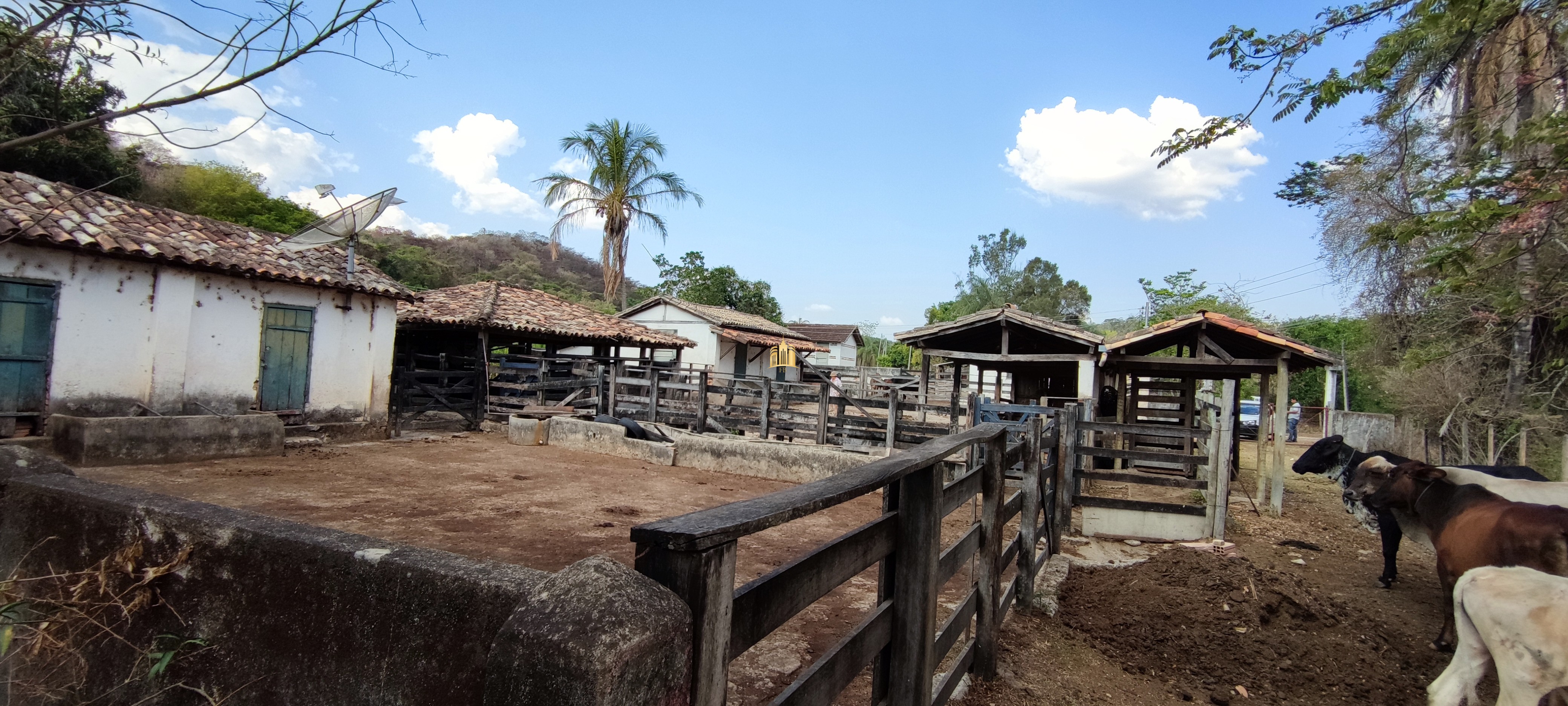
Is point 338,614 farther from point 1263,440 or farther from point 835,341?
point 835,341

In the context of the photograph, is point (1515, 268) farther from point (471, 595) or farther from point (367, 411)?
point (367, 411)

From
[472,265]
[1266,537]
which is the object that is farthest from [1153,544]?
[472,265]

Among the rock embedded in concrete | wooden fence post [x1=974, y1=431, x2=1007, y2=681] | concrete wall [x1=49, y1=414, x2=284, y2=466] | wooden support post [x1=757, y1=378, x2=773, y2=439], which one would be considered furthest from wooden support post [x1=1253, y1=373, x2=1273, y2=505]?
concrete wall [x1=49, y1=414, x2=284, y2=466]

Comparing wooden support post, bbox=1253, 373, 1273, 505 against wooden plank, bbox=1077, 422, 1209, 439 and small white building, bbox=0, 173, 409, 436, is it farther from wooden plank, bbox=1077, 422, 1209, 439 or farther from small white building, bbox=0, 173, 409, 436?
small white building, bbox=0, 173, 409, 436

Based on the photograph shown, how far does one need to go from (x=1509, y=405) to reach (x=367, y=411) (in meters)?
18.1

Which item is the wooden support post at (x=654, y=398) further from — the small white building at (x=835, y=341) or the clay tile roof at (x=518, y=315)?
the small white building at (x=835, y=341)

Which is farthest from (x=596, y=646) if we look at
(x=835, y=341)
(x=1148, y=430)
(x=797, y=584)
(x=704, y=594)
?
(x=835, y=341)

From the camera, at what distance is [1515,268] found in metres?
7.80

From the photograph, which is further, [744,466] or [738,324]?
[738,324]

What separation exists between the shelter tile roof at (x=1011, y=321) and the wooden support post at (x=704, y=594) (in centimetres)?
930

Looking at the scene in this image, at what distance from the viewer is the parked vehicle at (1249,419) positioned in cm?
2005

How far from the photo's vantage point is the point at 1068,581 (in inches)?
198

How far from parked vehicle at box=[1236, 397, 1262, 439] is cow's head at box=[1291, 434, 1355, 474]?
42.9 feet

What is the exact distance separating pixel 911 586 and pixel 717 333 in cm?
2433
